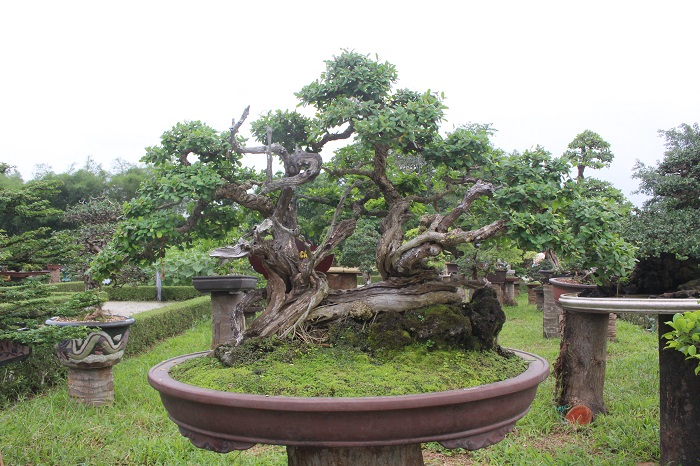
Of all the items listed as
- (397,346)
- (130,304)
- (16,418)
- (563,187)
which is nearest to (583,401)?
(563,187)

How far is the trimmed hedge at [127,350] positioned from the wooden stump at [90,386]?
1.35ft

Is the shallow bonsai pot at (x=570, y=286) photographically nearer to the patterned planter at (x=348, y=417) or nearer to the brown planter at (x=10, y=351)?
the patterned planter at (x=348, y=417)

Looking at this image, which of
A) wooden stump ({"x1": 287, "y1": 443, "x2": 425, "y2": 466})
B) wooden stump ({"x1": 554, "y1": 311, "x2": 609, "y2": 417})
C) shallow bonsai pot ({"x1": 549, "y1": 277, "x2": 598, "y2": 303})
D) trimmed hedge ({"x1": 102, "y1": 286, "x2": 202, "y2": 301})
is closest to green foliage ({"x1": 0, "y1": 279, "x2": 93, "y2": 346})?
wooden stump ({"x1": 287, "y1": 443, "x2": 425, "y2": 466})

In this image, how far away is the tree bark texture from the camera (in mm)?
3209

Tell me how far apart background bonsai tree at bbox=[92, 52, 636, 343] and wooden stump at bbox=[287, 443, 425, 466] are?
1.62 ft

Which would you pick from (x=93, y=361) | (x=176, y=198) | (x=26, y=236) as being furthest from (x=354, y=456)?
(x=93, y=361)

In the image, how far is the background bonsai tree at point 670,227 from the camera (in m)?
4.43

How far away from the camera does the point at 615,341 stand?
286 inches

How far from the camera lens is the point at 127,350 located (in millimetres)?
6891

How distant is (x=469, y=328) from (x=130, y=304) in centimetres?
1292

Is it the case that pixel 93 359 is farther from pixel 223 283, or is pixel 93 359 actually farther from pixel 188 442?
pixel 223 283

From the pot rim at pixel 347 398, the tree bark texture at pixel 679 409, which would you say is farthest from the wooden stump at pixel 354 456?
the tree bark texture at pixel 679 409

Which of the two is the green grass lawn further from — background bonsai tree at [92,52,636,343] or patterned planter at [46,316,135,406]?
background bonsai tree at [92,52,636,343]

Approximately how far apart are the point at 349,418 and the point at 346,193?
4.43 feet
